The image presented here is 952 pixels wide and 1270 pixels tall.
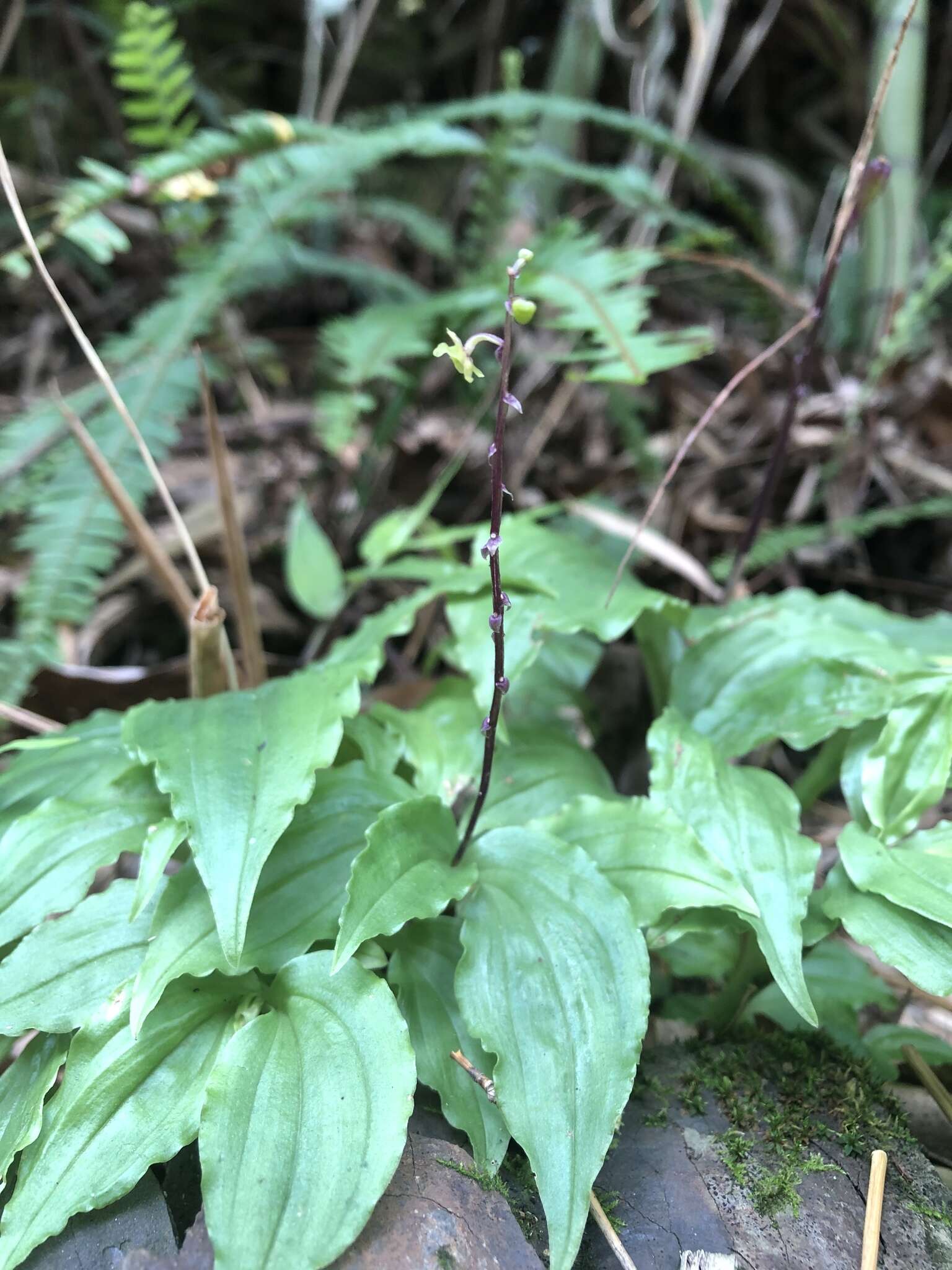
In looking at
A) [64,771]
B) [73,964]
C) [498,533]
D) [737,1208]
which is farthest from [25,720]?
[737,1208]

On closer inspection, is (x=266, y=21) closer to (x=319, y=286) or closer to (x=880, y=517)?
(x=319, y=286)

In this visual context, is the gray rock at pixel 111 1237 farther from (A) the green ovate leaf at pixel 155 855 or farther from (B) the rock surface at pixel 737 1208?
(B) the rock surface at pixel 737 1208

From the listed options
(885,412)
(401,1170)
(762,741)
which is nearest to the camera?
(401,1170)

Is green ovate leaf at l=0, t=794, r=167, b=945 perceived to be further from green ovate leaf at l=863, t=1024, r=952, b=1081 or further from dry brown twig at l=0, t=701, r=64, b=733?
green ovate leaf at l=863, t=1024, r=952, b=1081

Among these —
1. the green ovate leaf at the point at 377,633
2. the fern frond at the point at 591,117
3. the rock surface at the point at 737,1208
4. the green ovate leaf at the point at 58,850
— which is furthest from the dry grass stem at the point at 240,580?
the fern frond at the point at 591,117

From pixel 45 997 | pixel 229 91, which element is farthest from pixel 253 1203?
pixel 229 91

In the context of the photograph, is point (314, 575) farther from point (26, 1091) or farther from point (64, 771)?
point (26, 1091)

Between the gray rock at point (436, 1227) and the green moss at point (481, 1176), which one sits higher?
the gray rock at point (436, 1227)
